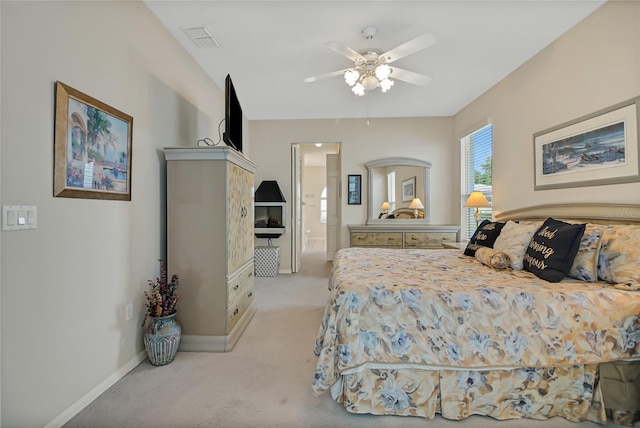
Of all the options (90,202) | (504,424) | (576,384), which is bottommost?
(504,424)

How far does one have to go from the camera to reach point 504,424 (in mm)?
1606

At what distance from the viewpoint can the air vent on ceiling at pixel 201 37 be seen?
99.6 inches

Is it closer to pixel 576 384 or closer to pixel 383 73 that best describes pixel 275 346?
pixel 576 384

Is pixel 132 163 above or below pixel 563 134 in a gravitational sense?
below

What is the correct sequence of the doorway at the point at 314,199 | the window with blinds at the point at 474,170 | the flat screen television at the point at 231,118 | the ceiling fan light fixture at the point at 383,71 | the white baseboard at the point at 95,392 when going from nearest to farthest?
1. the white baseboard at the point at 95,392
2. the ceiling fan light fixture at the point at 383,71
3. the flat screen television at the point at 231,118
4. the window with blinds at the point at 474,170
5. the doorway at the point at 314,199

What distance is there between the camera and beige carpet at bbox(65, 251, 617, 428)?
1.62m

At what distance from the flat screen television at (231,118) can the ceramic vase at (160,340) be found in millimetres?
1548

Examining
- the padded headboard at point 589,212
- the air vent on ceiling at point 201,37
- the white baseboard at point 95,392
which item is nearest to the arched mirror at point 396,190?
the padded headboard at point 589,212

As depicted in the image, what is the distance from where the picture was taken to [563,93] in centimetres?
259

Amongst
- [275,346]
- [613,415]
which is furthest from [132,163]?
[613,415]

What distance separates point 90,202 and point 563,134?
12.0 feet

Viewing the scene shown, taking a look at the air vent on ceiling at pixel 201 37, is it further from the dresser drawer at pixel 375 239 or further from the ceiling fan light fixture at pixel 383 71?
the dresser drawer at pixel 375 239

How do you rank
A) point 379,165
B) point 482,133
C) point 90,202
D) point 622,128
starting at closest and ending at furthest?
point 90,202
point 622,128
point 482,133
point 379,165

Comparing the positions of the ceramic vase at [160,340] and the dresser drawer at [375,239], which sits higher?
the dresser drawer at [375,239]
